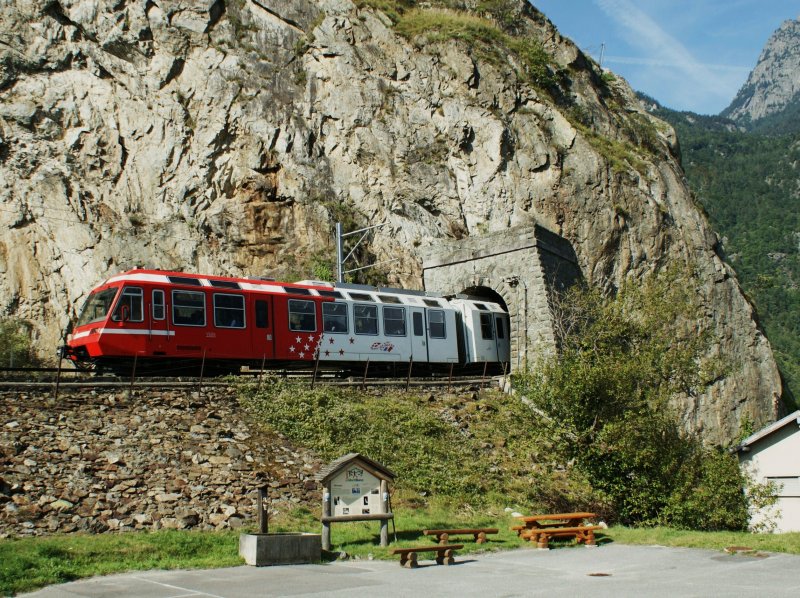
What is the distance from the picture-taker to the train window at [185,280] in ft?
73.0

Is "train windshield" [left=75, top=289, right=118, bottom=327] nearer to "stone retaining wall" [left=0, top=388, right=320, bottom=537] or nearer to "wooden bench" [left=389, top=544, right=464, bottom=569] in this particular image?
"stone retaining wall" [left=0, top=388, right=320, bottom=537]

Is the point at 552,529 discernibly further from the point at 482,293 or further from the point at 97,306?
the point at 482,293

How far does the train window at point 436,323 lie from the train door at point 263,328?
6.62 meters

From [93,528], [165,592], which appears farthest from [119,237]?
[165,592]

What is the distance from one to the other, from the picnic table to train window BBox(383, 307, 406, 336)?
11.4 meters

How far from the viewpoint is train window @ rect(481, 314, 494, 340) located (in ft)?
98.4

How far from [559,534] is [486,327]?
1492cm

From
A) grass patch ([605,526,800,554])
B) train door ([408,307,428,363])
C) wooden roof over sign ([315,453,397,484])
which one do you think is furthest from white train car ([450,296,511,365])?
wooden roof over sign ([315,453,397,484])

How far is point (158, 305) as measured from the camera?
71.5ft

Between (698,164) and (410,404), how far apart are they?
451ft

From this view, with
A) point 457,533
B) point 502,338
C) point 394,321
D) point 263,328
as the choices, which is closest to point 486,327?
point 502,338

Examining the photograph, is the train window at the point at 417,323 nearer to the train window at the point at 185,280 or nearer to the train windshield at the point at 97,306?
the train window at the point at 185,280

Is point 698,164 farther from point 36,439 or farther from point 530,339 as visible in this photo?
point 36,439

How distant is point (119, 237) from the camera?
36.9 m
